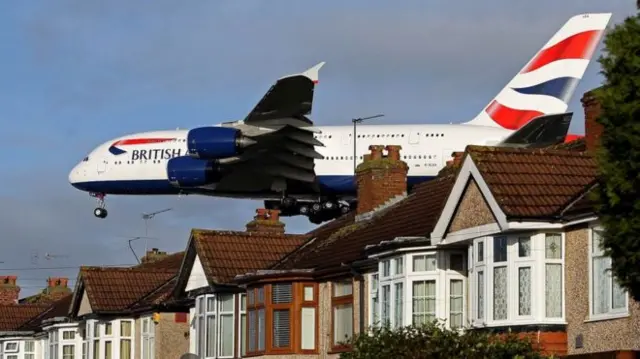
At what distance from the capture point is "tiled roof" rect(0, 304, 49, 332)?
2375 inches

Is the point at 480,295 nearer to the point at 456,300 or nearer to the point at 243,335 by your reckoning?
the point at 456,300

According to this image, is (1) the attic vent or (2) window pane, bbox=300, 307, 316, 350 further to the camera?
(1) the attic vent

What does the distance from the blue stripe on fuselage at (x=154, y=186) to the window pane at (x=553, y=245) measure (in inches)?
1520

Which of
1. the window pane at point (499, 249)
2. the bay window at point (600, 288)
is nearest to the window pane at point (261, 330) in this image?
the window pane at point (499, 249)

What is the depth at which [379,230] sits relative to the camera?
3359 cm

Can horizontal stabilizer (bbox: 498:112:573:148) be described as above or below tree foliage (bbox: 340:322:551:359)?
above

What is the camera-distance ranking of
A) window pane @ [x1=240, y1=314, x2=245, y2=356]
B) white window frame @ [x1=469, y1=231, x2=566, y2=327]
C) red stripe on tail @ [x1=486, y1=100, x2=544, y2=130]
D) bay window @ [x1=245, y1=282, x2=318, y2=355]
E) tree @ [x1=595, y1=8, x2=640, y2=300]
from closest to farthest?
tree @ [x1=595, y1=8, x2=640, y2=300]
white window frame @ [x1=469, y1=231, x2=566, y2=327]
bay window @ [x1=245, y1=282, x2=318, y2=355]
window pane @ [x1=240, y1=314, x2=245, y2=356]
red stripe on tail @ [x1=486, y1=100, x2=544, y2=130]

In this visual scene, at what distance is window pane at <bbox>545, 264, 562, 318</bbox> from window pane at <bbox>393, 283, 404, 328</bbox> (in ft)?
13.4

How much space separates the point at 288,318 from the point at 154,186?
3381cm

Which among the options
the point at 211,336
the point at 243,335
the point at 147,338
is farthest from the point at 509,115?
the point at 243,335

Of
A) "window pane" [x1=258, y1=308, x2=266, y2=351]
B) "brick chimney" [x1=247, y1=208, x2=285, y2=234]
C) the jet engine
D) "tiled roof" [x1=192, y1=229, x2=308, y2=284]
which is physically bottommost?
"window pane" [x1=258, y1=308, x2=266, y2=351]

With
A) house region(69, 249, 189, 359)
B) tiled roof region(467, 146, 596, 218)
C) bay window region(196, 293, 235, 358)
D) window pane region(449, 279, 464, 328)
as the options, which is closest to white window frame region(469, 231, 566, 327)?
tiled roof region(467, 146, 596, 218)

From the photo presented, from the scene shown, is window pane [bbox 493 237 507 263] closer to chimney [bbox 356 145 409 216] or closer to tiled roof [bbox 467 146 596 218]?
tiled roof [bbox 467 146 596 218]

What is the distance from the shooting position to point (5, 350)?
56.3 meters
